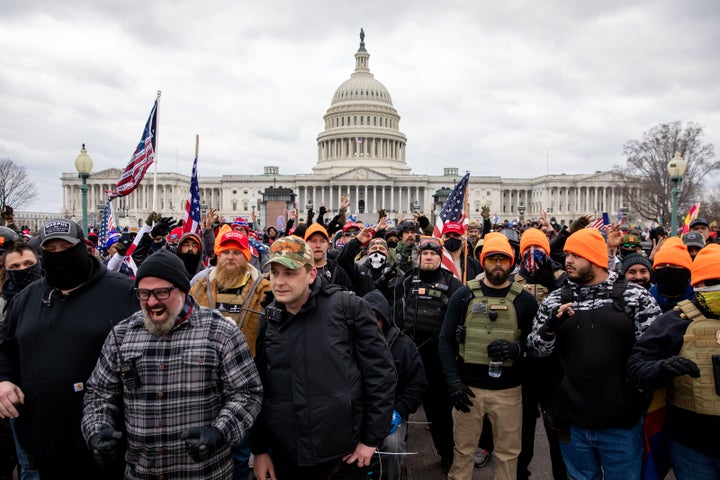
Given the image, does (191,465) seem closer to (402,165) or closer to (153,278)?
(153,278)

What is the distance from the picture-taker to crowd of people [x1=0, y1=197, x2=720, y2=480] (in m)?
3.03

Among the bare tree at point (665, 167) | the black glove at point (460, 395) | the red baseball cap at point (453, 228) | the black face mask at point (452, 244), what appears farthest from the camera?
the bare tree at point (665, 167)

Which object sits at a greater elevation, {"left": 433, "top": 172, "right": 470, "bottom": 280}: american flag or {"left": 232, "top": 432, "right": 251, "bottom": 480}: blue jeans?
{"left": 433, "top": 172, "right": 470, "bottom": 280}: american flag

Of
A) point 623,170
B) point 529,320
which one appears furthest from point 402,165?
point 529,320

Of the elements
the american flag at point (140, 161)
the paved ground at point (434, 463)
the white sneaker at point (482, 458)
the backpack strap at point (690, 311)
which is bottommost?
the paved ground at point (434, 463)

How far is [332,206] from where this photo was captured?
8781cm

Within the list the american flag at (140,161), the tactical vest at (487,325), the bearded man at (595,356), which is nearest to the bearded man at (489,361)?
the tactical vest at (487,325)

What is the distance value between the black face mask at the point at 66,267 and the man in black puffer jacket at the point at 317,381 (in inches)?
54.0

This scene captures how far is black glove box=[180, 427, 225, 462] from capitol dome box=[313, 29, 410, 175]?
305 ft

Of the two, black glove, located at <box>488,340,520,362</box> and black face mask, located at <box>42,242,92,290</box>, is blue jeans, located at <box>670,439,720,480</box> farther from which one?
black face mask, located at <box>42,242,92,290</box>

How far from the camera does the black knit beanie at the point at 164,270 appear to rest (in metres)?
3.04

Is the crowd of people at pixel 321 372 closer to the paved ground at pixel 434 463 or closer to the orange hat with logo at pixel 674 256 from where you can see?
the paved ground at pixel 434 463

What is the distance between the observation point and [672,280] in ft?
15.2

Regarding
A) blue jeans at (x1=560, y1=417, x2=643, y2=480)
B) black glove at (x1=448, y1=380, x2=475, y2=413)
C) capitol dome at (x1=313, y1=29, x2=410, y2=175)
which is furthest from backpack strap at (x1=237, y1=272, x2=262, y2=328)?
capitol dome at (x1=313, y1=29, x2=410, y2=175)
